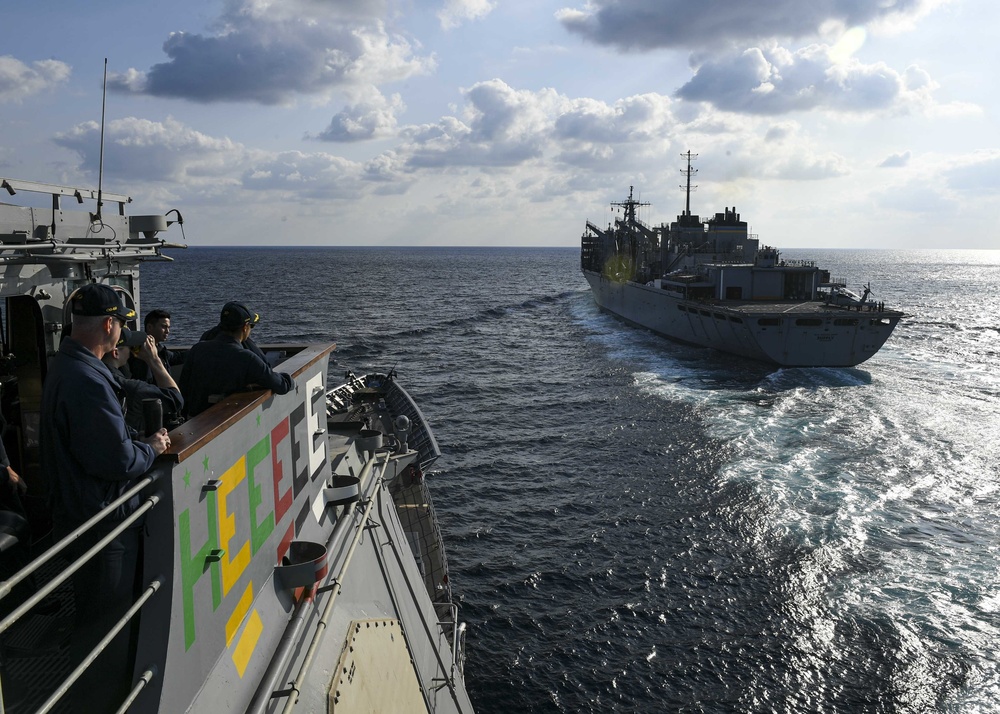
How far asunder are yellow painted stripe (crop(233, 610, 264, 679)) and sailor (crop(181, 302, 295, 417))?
4.87 feet

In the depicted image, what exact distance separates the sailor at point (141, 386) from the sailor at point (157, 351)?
0.27 meters

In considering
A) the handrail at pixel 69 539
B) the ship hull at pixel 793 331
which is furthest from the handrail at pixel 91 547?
the ship hull at pixel 793 331

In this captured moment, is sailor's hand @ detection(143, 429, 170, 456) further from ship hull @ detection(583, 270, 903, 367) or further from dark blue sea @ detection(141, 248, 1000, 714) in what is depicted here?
ship hull @ detection(583, 270, 903, 367)

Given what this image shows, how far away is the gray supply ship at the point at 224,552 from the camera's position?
3.30 meters

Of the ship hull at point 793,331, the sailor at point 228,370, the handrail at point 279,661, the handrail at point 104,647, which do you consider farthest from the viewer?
the ship hull at point 793,331

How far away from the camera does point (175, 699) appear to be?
3277 millimetres

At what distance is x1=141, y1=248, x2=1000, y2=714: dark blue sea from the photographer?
1243 cm

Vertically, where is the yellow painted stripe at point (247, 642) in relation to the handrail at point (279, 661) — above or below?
above

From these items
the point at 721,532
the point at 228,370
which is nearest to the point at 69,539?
the point at 228,370

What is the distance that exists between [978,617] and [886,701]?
12.1 feet

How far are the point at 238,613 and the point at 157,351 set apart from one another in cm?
286

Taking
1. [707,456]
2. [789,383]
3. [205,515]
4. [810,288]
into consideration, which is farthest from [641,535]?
[810,288]

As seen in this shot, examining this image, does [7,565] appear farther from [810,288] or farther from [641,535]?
[810,288]

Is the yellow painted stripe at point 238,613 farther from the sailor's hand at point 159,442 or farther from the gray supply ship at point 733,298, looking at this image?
the gray supply ship at point 733,298
